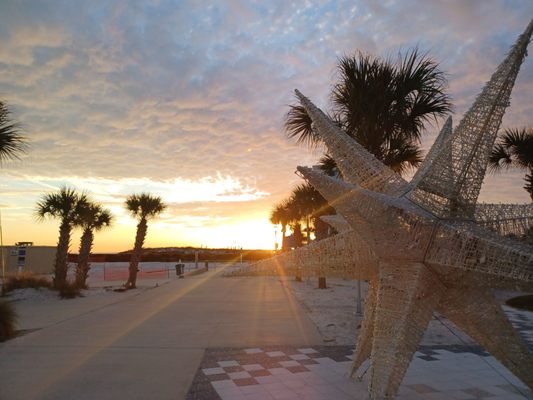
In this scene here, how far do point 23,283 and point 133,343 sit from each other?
1320 cm

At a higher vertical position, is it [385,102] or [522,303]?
[385,102]

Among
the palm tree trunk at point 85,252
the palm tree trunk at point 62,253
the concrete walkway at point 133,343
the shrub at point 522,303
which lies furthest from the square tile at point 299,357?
the palm tree trunk at point 85,252

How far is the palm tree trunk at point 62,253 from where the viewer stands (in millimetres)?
20375

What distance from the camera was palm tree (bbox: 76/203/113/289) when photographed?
22094 mm

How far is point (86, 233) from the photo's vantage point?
→ 23609 millimetres

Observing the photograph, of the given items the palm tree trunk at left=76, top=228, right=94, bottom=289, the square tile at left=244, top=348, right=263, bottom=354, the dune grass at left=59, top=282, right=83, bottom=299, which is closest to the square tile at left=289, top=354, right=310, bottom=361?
the square tile at left=244, top=348, right=263, bottom=354

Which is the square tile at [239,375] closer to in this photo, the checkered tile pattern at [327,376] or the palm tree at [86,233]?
the checkered tile pattern at [327,376]

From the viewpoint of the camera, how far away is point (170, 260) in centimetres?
6856

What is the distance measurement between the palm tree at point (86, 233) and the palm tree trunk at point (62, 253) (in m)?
0.87

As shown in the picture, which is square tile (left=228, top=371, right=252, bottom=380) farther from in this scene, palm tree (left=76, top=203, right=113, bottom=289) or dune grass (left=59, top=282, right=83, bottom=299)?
palm tree (left=76, top=203, right=113, bottom=289)

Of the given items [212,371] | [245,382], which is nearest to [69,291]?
[212,371]

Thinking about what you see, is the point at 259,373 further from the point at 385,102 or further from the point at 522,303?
the point at 522,303

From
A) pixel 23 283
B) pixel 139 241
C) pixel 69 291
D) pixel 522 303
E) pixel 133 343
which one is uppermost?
pixel 139 241

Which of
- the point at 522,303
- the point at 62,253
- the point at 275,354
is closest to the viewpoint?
the point at 275,354
